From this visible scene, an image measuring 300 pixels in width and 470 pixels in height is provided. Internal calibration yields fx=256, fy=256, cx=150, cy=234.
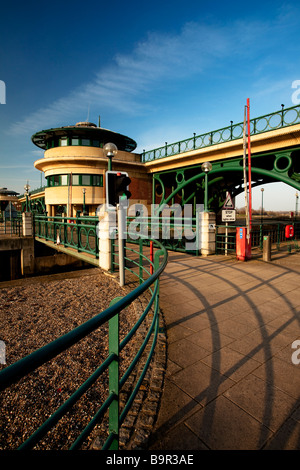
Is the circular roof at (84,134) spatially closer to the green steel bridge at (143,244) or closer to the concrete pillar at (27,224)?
the green steel bridge at (143,244)

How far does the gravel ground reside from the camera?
268cm

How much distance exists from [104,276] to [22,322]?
9.82 ft

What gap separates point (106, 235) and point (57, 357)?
4.26m

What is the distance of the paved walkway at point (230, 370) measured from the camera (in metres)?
2.04

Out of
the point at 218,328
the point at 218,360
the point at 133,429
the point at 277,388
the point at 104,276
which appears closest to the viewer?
the point at 133,429

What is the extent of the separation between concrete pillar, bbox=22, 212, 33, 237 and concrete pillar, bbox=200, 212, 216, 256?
12.0 meters

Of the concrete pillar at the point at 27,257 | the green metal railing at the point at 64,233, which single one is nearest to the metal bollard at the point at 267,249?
the green metal railing at the point at 64,233

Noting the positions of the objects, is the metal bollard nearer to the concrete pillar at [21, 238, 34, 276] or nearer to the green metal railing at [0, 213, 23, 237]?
the concrete pillar at [21, 238, 34, 276]

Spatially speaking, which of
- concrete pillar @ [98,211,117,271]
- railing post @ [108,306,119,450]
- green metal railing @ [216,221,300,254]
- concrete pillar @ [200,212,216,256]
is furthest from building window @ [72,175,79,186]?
railing post @ [108,306,119,450]

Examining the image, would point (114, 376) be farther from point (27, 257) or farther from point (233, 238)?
point (27, 257)

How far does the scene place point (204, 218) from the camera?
10.3 m

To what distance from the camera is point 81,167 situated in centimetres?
2547
